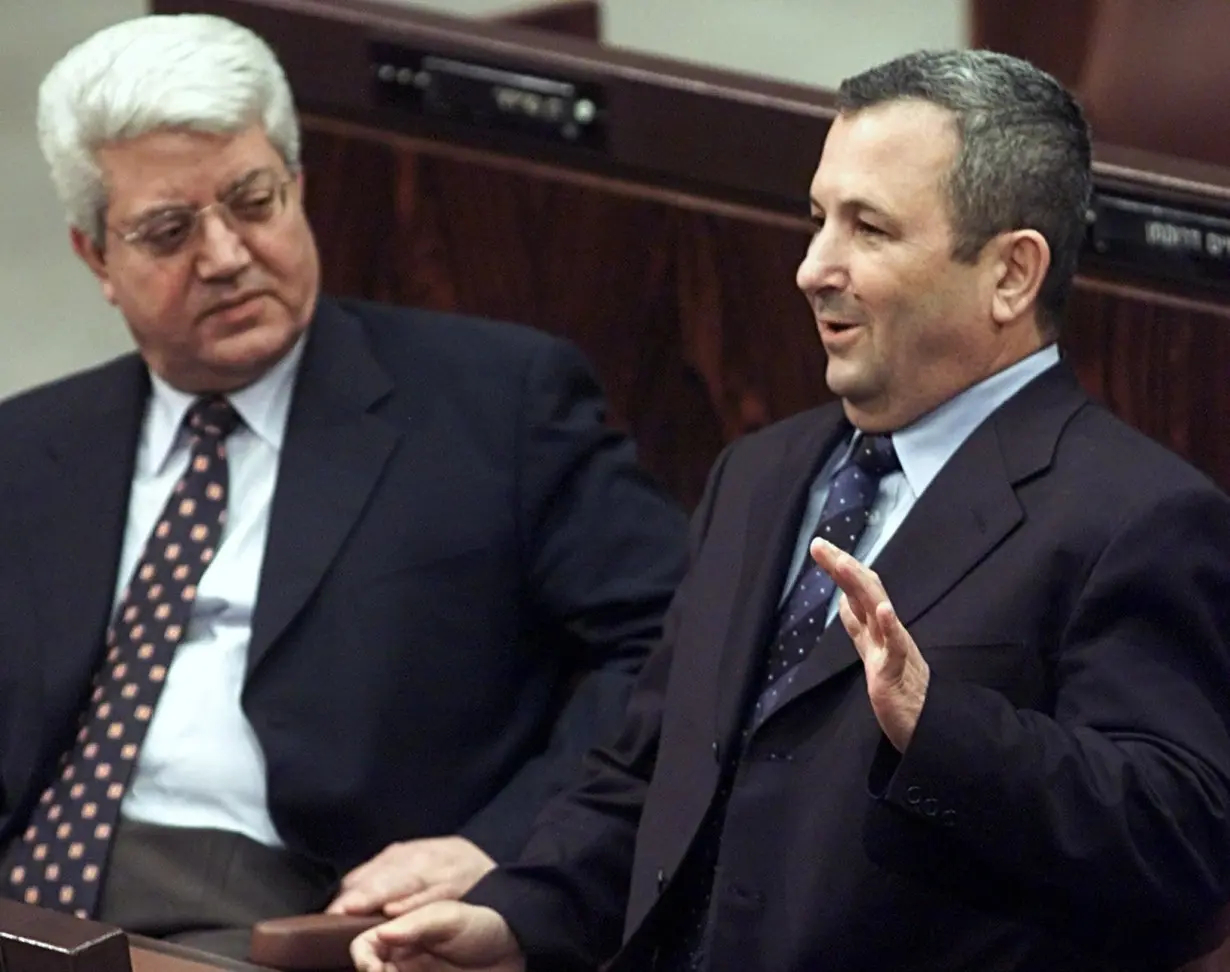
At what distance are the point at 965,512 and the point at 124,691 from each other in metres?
0.82

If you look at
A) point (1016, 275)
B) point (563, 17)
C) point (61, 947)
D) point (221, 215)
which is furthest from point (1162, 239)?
point (563, 17)

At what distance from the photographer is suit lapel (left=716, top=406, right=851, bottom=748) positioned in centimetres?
180

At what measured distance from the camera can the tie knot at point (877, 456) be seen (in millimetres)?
1784

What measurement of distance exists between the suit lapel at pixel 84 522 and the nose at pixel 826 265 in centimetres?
75

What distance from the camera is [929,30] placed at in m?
4.61

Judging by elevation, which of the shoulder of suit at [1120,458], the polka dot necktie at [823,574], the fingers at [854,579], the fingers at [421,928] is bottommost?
the fingers at [421,928]

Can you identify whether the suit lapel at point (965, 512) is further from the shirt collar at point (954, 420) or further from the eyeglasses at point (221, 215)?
the eyeglasses at point (221, 215)

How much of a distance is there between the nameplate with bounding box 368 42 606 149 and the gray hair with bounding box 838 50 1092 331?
0.71 metres

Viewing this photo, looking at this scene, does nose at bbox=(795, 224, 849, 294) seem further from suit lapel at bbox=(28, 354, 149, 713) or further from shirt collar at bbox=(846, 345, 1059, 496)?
suit lapel at bbox=(28, 354, 149, 713)

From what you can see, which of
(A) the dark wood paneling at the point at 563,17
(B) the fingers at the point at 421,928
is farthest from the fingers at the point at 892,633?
(A) the dark wood paneling at the point at 563,17

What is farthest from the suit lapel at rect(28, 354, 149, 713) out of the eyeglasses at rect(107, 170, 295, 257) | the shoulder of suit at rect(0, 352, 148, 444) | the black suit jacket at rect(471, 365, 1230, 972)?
the black suit jacket at rect(471, 365, 1230, 972)

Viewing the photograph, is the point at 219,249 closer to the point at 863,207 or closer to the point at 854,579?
the point at 863,207

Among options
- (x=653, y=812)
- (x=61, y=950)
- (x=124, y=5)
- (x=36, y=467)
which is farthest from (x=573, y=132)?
(x=124, y=5)

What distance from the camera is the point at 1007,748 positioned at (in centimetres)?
154
